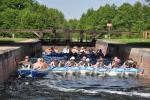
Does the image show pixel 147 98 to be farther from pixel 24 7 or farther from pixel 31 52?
pixel 24 7

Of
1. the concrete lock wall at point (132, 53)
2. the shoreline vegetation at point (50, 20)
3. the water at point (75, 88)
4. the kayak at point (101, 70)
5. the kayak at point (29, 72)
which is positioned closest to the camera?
the water at point (75, 88)

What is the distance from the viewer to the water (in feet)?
104

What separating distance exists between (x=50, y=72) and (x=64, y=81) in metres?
5.09

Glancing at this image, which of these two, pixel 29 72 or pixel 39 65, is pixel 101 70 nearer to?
pixel 39 65

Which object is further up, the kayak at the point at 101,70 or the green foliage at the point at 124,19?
the green foliage at the point at 124,19

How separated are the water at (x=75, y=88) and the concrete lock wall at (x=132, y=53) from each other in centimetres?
192

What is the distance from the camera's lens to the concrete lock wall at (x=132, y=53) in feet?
146

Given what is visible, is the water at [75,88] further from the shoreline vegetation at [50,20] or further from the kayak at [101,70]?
the shoreline vegetation at [50,20]

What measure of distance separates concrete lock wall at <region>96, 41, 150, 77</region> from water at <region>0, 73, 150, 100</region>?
1921 millimetres

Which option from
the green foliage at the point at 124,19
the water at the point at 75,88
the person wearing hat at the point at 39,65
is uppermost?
the green foliage at the point at 124,19

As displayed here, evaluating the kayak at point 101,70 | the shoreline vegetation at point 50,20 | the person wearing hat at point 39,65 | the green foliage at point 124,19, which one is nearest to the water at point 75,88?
the kayak at point 101,70

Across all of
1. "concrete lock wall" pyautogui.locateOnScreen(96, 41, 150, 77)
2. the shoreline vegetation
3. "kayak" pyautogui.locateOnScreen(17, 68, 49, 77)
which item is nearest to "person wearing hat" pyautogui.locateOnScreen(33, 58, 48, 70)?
"kayak" pyautogui.locateOnScreen(17, 68, 49, 77)

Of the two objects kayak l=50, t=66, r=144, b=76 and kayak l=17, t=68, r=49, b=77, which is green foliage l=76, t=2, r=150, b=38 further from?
kayak l=17, t=68, r=49, b=77

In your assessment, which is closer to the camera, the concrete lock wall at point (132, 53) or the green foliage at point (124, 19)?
the concrete lock wall at point (132, 53)
